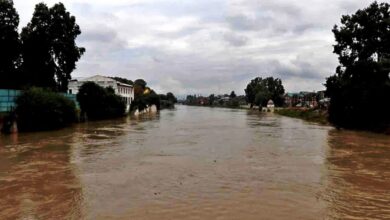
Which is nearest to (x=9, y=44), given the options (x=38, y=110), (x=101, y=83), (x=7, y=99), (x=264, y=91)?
(x=7, y=99)

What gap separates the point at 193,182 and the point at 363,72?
27344 millimetres

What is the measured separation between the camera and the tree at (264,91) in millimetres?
114569

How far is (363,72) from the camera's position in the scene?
3581 centimetres

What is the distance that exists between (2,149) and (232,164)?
1241cm

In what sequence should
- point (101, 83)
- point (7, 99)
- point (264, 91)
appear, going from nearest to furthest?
point (7, 99) < point (101, 83) < point (264, 91)

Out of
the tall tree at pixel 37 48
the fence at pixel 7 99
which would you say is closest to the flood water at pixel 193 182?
the fence at pixel 7 99

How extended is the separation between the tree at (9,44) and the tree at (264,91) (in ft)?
259

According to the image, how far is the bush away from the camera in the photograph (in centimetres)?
3222

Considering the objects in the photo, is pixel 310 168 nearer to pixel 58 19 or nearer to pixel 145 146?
pixel 145 146

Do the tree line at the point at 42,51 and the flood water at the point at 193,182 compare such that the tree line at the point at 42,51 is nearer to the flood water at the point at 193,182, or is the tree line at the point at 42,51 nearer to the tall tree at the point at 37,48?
the tall tree at the point at 37,48

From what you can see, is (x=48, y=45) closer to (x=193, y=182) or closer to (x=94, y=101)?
(x=94, y=101)

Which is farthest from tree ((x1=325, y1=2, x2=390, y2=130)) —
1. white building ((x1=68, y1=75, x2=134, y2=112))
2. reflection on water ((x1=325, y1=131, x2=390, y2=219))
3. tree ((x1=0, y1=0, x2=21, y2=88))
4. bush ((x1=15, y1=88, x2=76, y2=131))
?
white building ((x1=68, y1=75, x2=134, y2=112))

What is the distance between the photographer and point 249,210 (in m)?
9.77

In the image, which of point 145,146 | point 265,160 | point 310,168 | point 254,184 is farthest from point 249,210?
point 145,146
